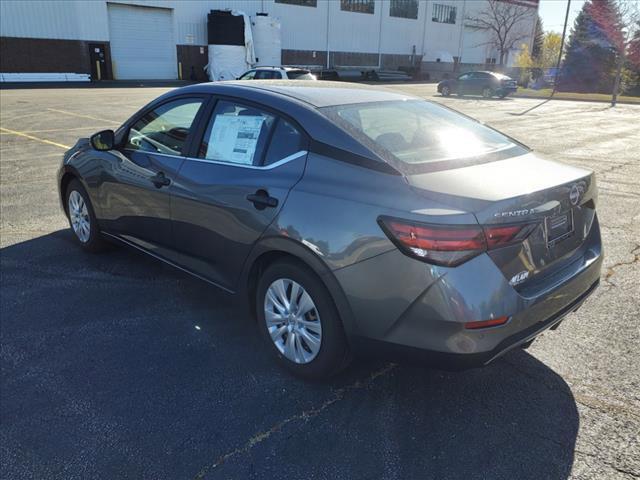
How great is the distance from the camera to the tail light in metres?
2.45

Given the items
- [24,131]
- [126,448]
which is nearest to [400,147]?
[126,448]

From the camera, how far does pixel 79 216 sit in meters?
5.18

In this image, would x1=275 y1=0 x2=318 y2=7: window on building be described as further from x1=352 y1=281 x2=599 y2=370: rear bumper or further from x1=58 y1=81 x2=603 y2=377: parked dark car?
x1=352 y1=281 x2=599 y2=370: rear bumper

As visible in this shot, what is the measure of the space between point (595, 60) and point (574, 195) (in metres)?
48.8

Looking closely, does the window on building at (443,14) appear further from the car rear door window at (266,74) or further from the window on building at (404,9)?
the car rear door window at (266,74)

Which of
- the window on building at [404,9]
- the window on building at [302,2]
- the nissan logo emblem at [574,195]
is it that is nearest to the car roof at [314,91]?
the nissan logo emblem at [574,195]

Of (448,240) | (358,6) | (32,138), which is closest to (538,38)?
(358,6)

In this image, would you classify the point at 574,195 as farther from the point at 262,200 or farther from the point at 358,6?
the point at 358,6

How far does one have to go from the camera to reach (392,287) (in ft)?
8.50

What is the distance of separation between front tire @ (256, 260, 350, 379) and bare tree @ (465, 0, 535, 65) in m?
68.1

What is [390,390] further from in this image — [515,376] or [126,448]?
[126,448]

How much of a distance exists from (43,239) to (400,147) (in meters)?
4.25

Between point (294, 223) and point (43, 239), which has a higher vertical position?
point (294, 223)

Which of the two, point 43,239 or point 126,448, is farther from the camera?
point 43,239
